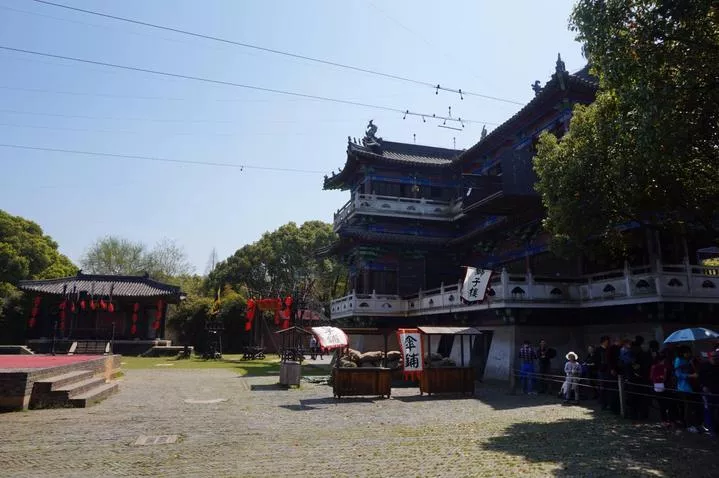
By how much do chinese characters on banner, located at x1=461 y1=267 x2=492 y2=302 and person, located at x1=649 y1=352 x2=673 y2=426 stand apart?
7.74 meters

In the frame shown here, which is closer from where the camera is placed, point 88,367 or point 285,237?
point 88,367

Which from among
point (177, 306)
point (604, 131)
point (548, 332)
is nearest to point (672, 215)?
point (604, 131)

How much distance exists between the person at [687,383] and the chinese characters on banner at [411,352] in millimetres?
7586

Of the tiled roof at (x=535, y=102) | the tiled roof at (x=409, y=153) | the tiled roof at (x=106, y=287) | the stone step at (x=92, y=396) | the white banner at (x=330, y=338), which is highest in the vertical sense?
the tiled roof at (x=409, y=153)

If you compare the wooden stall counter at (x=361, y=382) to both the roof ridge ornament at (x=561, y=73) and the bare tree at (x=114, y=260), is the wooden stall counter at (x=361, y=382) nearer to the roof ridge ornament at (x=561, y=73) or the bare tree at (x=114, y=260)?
the roof ridge ornament at (x=561, y=73)

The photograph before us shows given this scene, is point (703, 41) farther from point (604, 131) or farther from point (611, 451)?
point (611, 451)

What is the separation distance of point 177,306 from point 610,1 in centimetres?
4420

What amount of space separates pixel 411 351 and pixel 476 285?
14.2ft

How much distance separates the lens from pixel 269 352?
46.0 m

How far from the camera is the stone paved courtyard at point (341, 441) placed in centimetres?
723

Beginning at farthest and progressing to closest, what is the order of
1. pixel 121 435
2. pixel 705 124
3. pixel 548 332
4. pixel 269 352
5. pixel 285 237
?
pixel 285 237
pixel 269 352
pixel 548 332
pixel 705 124
pixel 121 435

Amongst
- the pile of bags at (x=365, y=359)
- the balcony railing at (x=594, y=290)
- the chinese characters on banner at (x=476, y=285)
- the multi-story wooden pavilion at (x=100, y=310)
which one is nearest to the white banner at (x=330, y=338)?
the pile of bags at (x=365, y=359)

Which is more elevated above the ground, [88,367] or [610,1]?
[610,1]

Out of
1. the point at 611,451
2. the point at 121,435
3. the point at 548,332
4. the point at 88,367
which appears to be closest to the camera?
the point at 611,451
